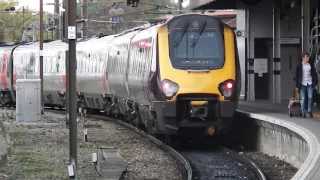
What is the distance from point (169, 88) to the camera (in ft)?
53.5

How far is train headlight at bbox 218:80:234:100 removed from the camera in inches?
652

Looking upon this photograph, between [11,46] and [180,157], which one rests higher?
[11,46]

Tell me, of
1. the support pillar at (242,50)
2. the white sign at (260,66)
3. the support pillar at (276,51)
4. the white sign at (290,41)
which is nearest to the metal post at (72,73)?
the support pillar at (276,51)

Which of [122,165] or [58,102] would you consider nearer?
[122,165]

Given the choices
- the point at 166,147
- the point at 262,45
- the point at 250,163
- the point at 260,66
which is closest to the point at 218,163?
the point at 250,163

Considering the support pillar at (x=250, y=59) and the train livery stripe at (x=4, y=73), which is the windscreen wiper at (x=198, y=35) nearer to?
the support pillar at (x=250, y=59)

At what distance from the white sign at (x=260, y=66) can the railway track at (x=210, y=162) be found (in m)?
8.86

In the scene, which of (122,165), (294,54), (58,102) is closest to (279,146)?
(122,165)

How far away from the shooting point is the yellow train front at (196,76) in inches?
643

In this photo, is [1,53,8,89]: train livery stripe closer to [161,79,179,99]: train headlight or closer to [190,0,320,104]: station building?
[190,0,320,104]: station building

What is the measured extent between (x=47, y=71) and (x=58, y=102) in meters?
2.05

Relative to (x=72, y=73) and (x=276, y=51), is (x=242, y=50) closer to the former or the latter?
(x=276, y=51)

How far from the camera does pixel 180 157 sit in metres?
15.6

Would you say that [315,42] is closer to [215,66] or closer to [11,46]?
[215,66]
